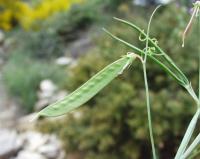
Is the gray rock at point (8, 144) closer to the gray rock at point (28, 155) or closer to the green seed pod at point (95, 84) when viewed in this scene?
the gray rock at point (28, 155)

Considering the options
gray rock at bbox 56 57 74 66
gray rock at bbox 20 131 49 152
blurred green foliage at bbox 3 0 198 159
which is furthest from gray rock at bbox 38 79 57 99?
blurred green foliage at bbox 3 0 198 159

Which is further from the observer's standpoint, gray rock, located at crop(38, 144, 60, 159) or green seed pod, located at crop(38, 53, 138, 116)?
gray rock, located at crop(38, 144, 60, 159)

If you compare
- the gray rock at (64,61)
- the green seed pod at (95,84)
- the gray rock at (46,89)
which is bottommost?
the green seed pod at (95,84)

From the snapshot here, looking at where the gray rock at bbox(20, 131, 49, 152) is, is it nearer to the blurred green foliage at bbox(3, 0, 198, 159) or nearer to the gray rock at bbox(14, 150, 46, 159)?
the gray rock at bbox(14, 150, 46, 159)

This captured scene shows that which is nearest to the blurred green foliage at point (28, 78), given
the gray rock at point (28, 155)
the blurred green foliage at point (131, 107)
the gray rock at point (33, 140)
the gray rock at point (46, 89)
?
the gray rock at point (46, 89)

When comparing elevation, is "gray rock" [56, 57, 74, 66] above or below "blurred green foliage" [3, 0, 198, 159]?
above

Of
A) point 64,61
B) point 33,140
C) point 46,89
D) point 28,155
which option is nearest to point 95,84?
point 28,155

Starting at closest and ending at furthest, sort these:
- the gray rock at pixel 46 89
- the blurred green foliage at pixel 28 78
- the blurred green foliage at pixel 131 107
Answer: the blurred green foliage at pixel 131 107 → the gray rock at pixel 46 89 → the blurred green foliage at pixel 28 78

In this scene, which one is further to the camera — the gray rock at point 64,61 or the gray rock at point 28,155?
the gray rock at point 64,61
